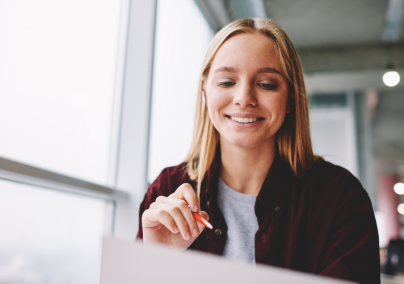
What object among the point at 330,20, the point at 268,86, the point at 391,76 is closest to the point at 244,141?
the point at 268,86

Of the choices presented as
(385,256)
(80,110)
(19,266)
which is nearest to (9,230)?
(19,266)

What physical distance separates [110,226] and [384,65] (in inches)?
176

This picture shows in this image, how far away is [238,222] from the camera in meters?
1.08

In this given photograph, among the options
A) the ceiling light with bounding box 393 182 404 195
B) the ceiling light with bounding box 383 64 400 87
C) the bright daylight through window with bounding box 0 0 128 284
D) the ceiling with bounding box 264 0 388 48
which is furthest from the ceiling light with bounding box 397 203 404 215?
the bright daylight through window with bounding box 0 0 128 284

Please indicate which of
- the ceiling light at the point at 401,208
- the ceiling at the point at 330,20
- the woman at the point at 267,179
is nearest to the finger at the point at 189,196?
the woman at the point at 267,179

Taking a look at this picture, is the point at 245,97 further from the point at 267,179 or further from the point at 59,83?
the point at 59,83

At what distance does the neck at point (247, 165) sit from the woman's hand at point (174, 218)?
12.6 inches

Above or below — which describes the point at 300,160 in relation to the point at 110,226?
above

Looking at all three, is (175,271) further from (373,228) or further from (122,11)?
(122,11)

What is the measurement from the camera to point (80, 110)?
5.29 ft

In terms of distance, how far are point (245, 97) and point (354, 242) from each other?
1.60 feet

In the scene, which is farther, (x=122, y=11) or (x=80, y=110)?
(x=122, y=11)

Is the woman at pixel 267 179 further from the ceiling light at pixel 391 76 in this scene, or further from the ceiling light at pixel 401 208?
the ceiling light at pixel 401 208

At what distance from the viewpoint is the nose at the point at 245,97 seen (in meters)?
0.99
